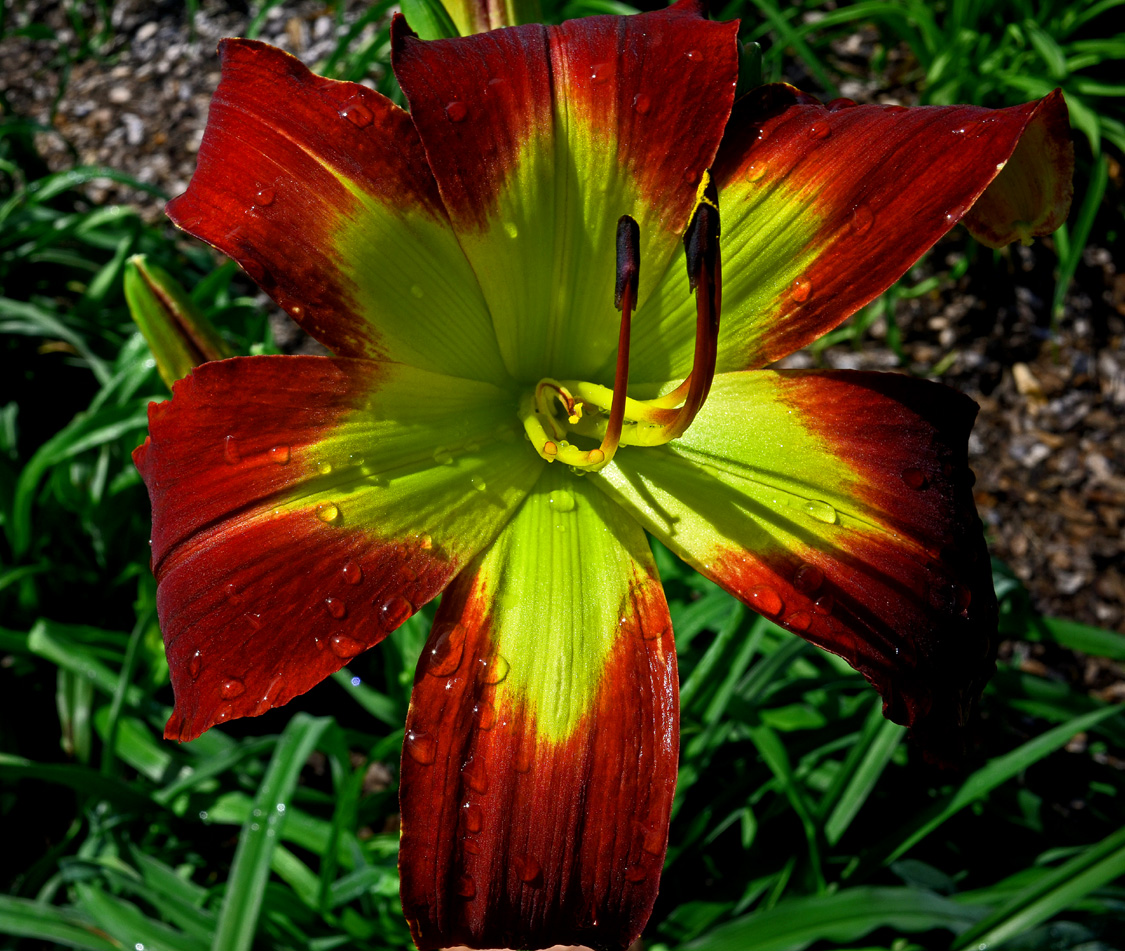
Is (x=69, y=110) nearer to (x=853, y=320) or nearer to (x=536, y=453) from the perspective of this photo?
(x=853, y=320)

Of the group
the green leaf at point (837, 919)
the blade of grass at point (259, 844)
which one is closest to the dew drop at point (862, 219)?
the green leaf at point (837, 919)

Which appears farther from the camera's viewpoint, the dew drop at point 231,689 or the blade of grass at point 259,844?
the blade of grass at point 259,844

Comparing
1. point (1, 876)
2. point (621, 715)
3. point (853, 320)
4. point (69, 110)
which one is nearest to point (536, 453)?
point (621, 715)

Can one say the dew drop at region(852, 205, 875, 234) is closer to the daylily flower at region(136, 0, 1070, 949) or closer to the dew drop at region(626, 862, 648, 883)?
the daylily flower at region(136, 0, 1070, 949)

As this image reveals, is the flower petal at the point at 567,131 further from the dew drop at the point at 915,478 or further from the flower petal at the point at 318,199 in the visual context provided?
the dew drop at the point at 915,478

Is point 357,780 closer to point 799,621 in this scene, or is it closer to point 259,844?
point 259,844

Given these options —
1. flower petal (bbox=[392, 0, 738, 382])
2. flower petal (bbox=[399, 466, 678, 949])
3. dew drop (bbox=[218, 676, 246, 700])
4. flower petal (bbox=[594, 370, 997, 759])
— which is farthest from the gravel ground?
dew drop (bbox=[218, 676, 246, 700])

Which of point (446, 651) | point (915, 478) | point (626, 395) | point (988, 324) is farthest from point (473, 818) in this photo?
point (988, 324)
